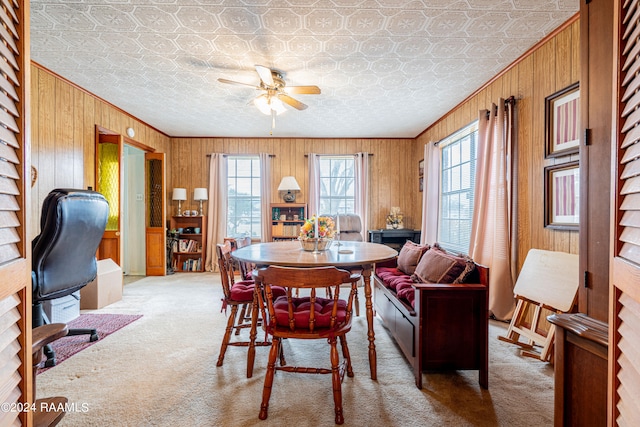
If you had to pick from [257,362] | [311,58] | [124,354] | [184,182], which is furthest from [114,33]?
[184,182]

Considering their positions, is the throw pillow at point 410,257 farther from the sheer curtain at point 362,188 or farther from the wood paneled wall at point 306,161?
the wood paneled wall at point 306,161

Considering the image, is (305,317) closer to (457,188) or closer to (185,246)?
(457,188)

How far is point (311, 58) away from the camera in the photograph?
2793 millimetres

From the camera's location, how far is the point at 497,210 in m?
2.95

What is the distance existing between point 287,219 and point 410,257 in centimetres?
335

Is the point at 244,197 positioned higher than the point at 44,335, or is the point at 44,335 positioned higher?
the point at 244,197

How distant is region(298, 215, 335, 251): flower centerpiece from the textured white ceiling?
1.56 metres

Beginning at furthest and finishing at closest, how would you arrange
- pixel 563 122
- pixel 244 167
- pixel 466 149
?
pixel 244 167, pixel 466 149, pixel 563 122

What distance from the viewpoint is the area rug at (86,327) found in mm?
2389

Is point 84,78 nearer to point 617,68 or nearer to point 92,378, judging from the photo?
point 92,378

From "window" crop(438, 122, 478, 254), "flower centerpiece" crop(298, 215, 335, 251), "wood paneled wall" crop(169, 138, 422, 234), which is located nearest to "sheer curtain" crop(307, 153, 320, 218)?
"wood paneled wall" crop(169, 138, 422, 234)

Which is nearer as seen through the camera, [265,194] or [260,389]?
[260,389]

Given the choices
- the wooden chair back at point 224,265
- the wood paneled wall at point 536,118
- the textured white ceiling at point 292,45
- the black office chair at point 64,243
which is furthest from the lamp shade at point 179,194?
the wood paneled wall at point 536,118

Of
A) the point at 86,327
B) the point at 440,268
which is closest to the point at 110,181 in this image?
the point at 86,327
